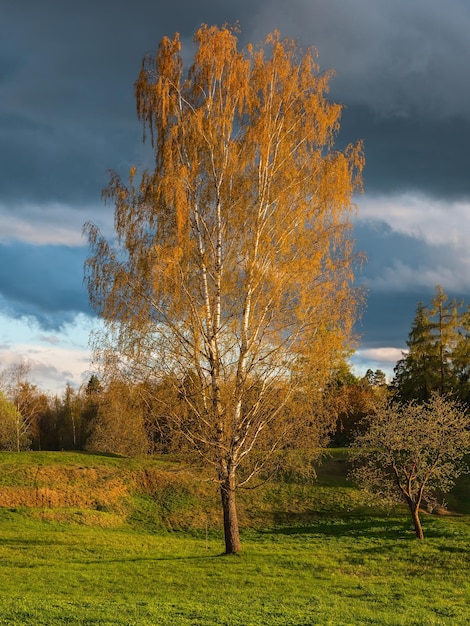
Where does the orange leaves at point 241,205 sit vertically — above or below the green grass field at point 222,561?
above

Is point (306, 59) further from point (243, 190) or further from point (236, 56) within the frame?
point (243, 190)

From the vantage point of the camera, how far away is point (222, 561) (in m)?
20.0

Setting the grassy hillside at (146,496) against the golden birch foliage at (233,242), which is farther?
the grassy hillside at (146,496)

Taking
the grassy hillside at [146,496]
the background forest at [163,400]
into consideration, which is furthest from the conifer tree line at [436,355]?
the grassy hillside at [146,496]

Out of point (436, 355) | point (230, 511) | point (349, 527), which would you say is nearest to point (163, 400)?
point (230, 511)

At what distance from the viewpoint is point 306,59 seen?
850 inches

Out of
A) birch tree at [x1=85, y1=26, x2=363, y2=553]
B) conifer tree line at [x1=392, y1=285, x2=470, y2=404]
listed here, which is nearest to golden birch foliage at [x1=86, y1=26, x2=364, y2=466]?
birch tree at [x1=85, y1=26, x2=363, y2=553]

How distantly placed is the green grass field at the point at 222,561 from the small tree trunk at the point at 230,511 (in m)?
0.57

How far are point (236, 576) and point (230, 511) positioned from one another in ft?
9.65

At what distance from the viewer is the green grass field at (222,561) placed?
1285 centimetres

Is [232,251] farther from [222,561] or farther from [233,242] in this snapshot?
[222,561]

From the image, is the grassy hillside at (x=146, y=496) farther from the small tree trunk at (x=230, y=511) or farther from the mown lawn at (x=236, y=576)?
the small tree trunk at (x=230, y=511)

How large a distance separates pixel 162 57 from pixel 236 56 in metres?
2.72

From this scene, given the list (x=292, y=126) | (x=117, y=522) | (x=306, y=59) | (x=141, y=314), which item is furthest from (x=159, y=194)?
(x=117, y=522)
